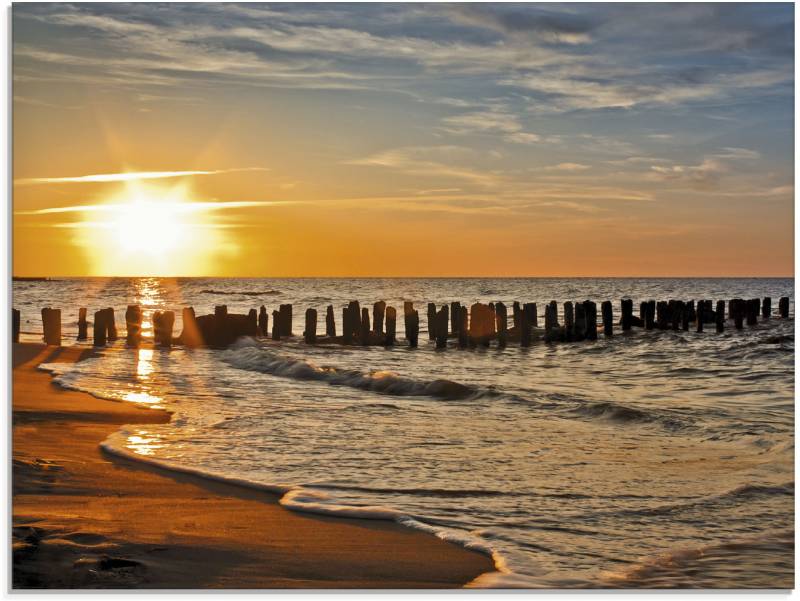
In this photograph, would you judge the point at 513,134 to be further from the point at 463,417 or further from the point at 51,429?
the point at 51,429

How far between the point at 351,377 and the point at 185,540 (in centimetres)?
956

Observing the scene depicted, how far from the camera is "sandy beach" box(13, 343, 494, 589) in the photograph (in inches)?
188

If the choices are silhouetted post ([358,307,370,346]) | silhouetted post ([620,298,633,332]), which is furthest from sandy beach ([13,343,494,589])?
silhouetted post ([620,298,633,332])

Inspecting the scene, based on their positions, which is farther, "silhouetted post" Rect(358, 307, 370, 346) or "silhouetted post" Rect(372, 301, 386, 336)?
"silhouetted post" Rect(372, 301, 386, 336)

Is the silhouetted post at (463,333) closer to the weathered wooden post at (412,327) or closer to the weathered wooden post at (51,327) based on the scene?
the weathered wooden post at (412,327)

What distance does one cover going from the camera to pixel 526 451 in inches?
325

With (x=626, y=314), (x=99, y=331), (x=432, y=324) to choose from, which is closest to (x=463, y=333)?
(x=432, y=324)

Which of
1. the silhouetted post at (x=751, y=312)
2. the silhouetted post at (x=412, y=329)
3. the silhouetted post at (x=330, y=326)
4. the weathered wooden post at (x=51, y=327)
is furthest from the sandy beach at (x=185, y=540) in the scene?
the silhouetted post at (x=751, y=312)

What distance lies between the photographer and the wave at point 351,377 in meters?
13.0

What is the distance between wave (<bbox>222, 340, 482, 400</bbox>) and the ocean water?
0.06 metres

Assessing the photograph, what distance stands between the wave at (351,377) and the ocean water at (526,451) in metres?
0.06

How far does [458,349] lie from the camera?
885 inches

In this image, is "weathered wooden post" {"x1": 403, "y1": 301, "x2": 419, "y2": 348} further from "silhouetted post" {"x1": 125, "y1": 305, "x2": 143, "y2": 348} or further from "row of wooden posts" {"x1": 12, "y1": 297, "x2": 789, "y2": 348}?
"silhouetted post" {"x1": 125, "y1": 305, "x2": 143, "y2": 348}

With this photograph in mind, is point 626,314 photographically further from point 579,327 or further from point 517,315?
point 517,315
